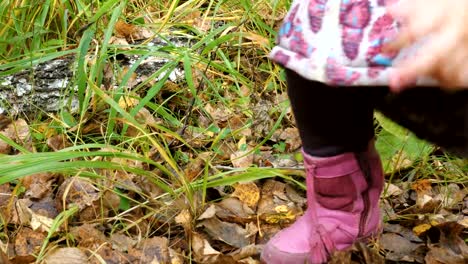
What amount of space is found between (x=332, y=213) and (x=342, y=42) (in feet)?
1.43

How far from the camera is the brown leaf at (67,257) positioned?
1.35m

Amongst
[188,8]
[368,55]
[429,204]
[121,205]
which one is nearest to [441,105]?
[368,55]

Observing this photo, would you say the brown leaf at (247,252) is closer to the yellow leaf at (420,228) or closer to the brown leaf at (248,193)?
the brown leaf at (248,193)

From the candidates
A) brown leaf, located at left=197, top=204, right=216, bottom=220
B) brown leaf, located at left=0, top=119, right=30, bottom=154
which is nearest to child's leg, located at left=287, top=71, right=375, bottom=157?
brown leaf, located at left=197, top=204, right=216, bottom=220

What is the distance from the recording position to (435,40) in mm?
636

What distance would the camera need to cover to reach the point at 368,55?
949 mm

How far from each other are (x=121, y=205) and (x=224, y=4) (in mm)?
981

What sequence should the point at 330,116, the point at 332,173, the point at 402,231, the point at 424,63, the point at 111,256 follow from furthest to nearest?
1. the point at 402,231
2. the point at 111,256
3. the point at 332,173
4. the point at 330,116
5. the point at 424,63

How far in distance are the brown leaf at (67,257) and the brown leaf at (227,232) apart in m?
0.24

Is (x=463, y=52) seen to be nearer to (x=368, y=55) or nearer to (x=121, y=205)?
(x=368, y=55)

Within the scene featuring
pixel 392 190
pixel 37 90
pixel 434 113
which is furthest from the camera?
pixel 37 90

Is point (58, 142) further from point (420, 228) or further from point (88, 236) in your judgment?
point (420, 228)

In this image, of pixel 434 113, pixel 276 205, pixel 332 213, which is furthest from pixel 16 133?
pixel 434 113

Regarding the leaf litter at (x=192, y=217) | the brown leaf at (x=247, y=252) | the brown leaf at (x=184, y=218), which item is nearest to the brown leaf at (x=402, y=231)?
the leaf litter at (x=192, y=217)
